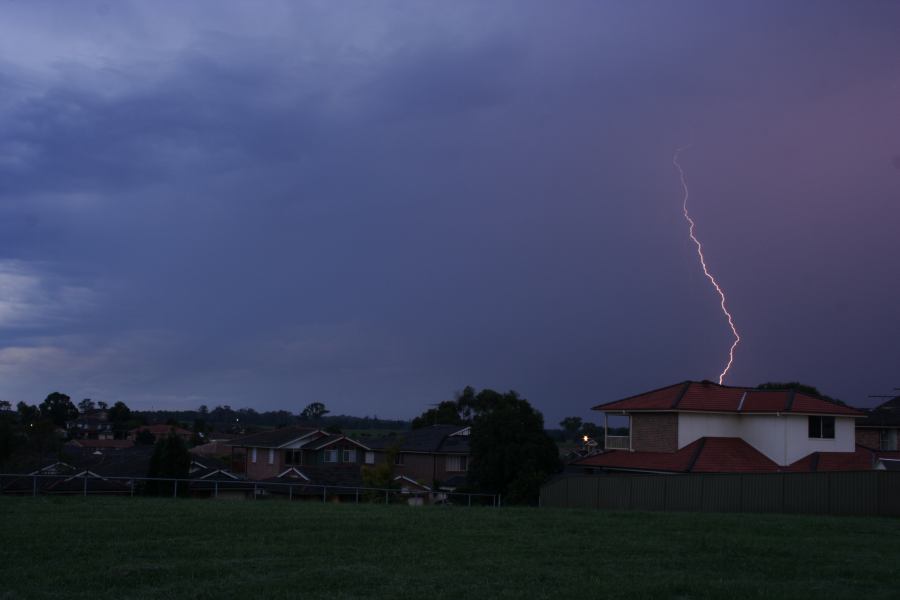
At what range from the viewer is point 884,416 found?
195 feet

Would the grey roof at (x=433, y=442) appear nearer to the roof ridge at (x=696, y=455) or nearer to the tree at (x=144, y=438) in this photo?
the roof ridge at (x=696, y=455)

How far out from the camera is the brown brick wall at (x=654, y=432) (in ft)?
150

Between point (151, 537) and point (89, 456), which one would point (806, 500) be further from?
point (89, 456)

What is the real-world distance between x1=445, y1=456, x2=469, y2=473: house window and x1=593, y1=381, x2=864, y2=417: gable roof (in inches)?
A: 709

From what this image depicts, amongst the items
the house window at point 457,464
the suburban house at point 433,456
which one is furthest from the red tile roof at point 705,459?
the house window at point 457,464

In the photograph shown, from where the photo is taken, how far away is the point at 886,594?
1211cm

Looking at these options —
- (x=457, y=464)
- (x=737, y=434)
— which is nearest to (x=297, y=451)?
(x=457, y=464)

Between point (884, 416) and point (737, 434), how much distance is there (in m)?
19.9

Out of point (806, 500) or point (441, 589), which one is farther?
point (806, 500)

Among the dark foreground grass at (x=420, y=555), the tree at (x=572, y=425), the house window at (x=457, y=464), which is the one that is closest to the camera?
the dark foreground grass at (x=420, y=555)

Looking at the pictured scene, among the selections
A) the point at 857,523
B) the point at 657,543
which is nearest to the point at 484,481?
the point at 857,523

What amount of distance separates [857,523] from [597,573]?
39.8ft

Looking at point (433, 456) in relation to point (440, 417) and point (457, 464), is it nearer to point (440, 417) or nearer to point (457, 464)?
point (457, 464)

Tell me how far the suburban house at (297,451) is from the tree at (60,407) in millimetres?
81160
